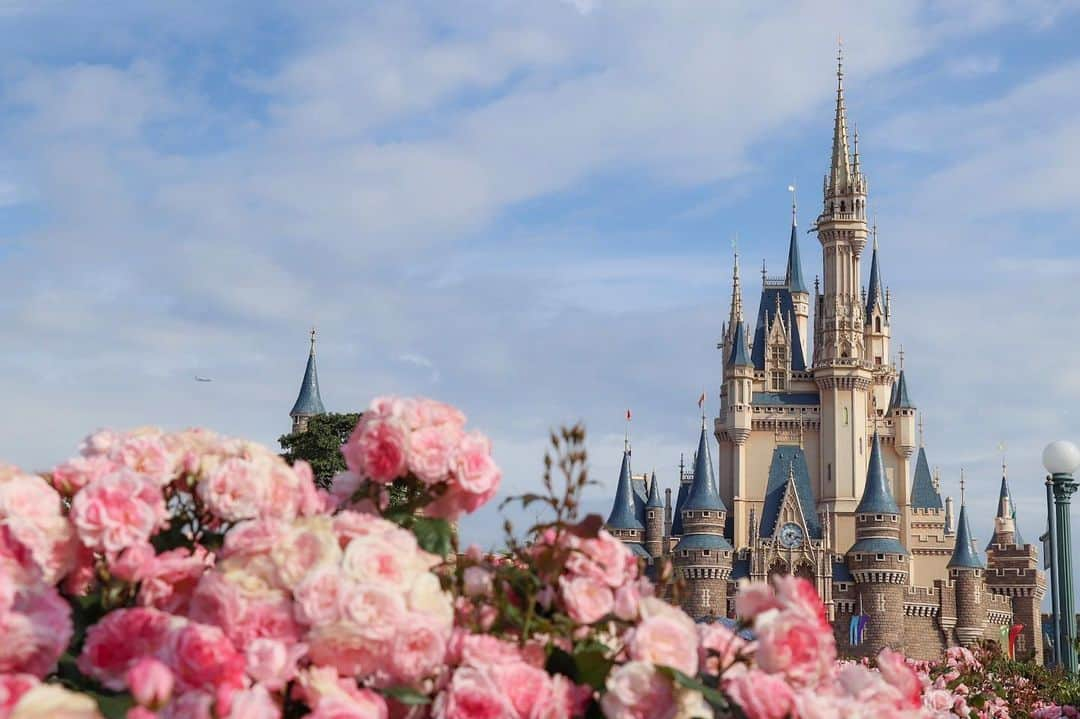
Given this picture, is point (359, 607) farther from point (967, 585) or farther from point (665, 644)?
point (967, 585)

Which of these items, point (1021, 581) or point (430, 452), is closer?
point (430, 452)

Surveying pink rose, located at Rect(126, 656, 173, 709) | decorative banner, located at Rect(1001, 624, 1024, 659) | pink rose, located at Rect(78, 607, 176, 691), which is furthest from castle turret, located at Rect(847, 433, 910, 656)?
pink rose, located at Rect(126, 656, 173, 709)

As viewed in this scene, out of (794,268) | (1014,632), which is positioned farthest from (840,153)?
(1014,632)

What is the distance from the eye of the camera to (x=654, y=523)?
3066 inches

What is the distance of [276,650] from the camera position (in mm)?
3584

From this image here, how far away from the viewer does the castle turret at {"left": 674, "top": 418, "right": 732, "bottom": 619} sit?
69.8 metres

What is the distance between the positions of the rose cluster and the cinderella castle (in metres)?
65.3

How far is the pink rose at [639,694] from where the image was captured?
12.6ft

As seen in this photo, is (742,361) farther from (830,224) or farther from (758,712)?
(758,712)

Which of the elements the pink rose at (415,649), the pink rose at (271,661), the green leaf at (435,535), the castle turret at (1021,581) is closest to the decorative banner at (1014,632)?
the green leaf at (435,535)

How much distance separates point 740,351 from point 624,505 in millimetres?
10515

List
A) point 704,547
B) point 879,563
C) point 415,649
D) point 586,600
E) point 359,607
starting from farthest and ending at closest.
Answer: point 704,547
point 879,563
point 586,600
point 415,649
point 359,607

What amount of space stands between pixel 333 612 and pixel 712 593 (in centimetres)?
6764

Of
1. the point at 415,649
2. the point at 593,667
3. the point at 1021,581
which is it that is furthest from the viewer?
the point at 1021,581
